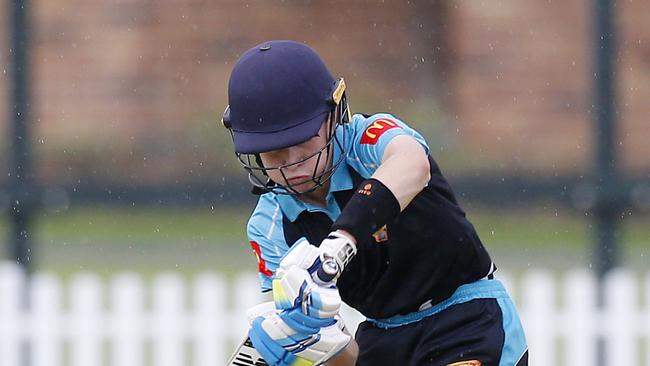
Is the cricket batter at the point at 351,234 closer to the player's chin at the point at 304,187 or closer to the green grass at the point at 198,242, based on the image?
the player's chin at the point at 304,187

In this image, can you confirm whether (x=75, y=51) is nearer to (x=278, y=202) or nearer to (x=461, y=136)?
(x=461, y=136)

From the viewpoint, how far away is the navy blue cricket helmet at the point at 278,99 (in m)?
3.52

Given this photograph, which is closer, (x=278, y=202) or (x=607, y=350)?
(x=278, y=202)

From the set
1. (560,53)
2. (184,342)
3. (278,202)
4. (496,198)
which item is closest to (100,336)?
(184,342)

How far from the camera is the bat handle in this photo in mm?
3268

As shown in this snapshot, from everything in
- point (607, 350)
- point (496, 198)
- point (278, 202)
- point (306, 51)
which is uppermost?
point (306, 51)

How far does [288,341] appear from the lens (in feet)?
11.2

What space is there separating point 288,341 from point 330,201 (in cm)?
59

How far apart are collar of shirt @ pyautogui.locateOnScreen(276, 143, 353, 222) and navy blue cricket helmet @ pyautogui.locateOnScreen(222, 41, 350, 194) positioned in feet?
0.61

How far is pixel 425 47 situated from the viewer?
12.6 metres

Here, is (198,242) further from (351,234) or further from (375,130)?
(351,234)

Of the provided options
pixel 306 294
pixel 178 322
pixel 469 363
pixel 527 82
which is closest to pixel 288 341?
pixel 306 294

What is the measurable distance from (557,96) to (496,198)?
3658mm

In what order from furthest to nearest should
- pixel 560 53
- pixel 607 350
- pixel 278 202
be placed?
pixel 560 53 → pixel 607 350 → pixel 278 202
